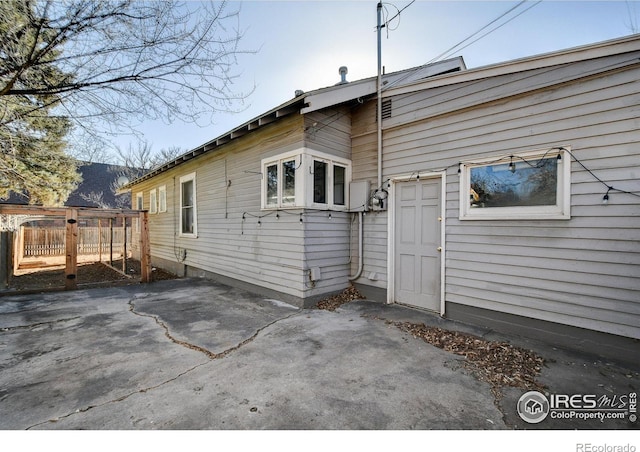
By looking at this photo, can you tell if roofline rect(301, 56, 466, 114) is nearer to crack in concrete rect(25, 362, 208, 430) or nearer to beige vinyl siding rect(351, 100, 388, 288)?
beige vinyl siding rect(351, 100, 388, 288)

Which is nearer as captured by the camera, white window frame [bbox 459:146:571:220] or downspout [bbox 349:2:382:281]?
white window frame [bbox 459:146:571:220]

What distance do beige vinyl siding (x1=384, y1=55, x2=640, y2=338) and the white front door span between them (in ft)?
0.88

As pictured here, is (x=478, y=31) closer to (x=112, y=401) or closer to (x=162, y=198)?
(x=112, y=401)

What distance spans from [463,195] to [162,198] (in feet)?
32.4

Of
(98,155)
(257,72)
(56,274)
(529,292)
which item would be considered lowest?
(56,274)

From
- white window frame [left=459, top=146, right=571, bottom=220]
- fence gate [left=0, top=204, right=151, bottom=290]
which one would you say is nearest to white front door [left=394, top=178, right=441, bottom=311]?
white window frame [left=459, top=146, right=571, bottom=220]

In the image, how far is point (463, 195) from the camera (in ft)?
13.4

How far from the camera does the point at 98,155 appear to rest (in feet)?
15.5

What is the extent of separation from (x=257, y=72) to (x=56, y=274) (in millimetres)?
9164

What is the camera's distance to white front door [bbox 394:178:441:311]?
4.47m

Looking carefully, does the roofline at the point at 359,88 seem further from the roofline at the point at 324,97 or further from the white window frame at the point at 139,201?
the white window frame at the point at 139,201

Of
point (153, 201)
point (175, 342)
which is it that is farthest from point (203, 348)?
point (153, 201)
